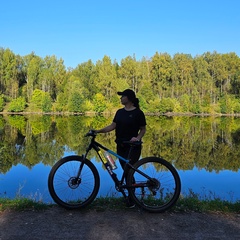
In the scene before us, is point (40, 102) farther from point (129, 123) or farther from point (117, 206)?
point (117, 206)

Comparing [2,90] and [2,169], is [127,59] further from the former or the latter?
[2,169]

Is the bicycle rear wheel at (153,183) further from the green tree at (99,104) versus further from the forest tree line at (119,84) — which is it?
the green tree at (99,104)

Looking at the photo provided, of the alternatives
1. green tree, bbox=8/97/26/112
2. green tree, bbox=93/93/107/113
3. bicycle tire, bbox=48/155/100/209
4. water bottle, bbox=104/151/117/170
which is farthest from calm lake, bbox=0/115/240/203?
green tree, bbox=8/97/26/112

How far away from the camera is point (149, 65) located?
290 feet

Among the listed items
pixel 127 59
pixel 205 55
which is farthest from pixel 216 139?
pixel 205 55

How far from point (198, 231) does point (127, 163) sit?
149 cm

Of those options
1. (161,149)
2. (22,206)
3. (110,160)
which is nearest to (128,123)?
(110,160)

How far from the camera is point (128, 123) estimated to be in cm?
504

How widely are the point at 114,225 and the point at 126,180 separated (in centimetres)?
92

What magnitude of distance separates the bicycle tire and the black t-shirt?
0.72 meters

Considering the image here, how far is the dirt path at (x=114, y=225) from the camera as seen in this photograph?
152 inches

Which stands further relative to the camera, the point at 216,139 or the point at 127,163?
the point at 216,139

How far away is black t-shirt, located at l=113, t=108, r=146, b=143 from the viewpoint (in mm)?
5043

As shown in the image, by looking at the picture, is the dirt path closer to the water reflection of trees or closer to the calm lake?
the calm lake
